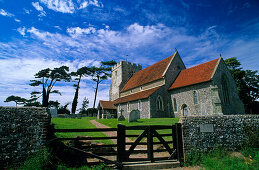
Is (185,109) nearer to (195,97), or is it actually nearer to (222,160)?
(195,97)

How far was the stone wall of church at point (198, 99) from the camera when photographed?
1762 centimetres

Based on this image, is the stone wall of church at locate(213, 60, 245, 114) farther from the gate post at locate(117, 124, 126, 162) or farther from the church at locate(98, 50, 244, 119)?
the gate post at locate(117, 124, 126, 162)

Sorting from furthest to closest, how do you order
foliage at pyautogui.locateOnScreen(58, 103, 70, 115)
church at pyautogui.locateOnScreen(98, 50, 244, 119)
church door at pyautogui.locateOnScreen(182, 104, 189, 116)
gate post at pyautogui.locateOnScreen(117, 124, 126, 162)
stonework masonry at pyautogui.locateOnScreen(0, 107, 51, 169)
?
1. foliage at pyautogui.locateOnScreen(58, 103, 70, 115)
2. church door at pyautogui.locateOnScreen(182, 104, 189, 116)
3. church at pyautogui.locateOnScreen(98, 50, 244, 119)
4. gate post at pyautogui.locateOnScreen(117, 124, 126, 162)
5. stonework masonry at pyautogui.locateOnScreen(0, 107, 51, 169)

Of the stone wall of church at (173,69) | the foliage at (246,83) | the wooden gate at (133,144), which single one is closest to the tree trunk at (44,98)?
the stone wall of church at (173,69)

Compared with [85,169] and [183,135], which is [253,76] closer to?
[183,135]

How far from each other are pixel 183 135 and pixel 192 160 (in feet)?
3.39

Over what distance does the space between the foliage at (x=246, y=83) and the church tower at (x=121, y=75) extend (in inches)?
952

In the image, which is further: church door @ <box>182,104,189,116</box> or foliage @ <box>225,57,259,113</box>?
foliage @ <box>225,57,259,113</box>

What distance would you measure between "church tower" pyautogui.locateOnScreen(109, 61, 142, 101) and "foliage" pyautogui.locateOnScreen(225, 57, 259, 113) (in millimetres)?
24170

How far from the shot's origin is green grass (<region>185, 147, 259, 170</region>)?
5.17m

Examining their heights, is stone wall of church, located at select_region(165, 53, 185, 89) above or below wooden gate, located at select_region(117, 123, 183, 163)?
above

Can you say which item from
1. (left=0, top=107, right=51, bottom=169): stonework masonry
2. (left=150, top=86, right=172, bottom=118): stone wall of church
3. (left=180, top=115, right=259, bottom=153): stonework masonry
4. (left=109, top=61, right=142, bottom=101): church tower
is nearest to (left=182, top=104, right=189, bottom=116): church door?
(left=150, top=86, right=172, bottom=118): stone wall of church

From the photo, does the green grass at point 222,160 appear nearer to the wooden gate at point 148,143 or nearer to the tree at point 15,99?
the wooden gate at point 148,143

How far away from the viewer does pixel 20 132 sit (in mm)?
4480
